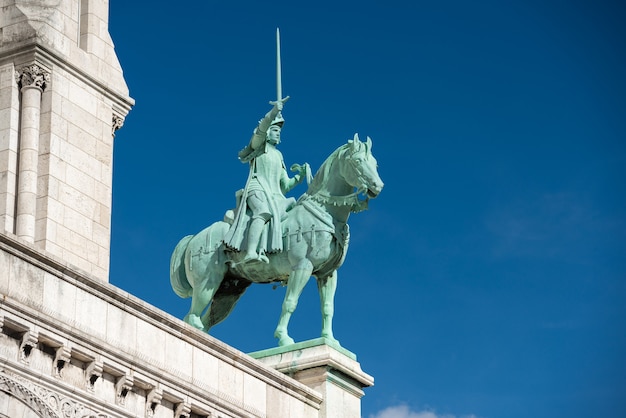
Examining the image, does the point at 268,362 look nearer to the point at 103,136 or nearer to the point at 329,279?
the point at 329,279

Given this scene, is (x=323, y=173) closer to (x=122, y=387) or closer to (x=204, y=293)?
(x=204, y=293)

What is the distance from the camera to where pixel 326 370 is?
28297 mm

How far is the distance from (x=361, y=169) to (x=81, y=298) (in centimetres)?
671

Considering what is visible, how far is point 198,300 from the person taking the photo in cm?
2981

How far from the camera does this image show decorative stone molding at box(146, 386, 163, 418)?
24562 mm

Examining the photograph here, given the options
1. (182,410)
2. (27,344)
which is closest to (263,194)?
(182,410)

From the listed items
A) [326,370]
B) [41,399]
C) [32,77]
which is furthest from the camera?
[32,77]

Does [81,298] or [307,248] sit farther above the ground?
[307,248]

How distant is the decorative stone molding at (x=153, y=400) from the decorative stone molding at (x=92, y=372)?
108 cm

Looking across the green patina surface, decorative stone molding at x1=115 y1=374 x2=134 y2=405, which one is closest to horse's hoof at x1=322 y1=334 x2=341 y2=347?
the green patina surface

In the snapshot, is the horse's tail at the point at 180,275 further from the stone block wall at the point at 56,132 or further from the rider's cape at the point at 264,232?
the stone block wall at the point at 56,132

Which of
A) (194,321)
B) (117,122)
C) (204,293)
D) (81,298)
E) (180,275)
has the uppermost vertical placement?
(117,122)

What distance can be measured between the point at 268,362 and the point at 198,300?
6.10 ft

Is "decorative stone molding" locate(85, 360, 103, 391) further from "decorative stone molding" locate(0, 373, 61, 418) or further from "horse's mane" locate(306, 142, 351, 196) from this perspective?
"horse's mane" locate(306, 142, 351, 196)
